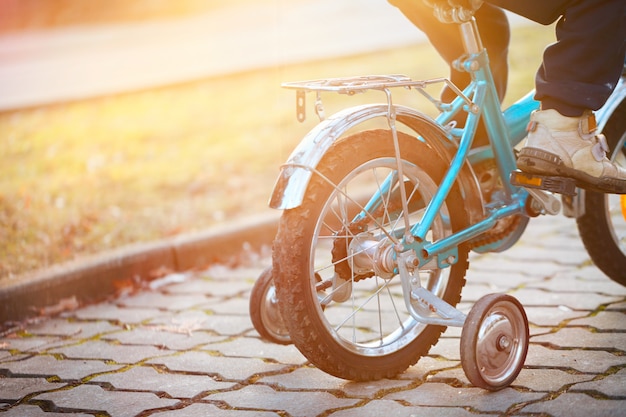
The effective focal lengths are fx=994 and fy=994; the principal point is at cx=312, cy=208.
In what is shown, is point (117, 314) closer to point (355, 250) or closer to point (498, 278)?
point (355, 250)

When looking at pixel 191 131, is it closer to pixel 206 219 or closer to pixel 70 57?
pixel 206 219

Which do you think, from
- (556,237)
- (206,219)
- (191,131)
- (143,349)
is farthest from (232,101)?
(143,349)

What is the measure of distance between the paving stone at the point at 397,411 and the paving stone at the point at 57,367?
3.23ft

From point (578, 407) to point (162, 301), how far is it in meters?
2.11

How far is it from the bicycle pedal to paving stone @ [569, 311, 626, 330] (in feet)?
2.03

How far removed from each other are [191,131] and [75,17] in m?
12.0

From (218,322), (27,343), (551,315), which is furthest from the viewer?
(218,322)

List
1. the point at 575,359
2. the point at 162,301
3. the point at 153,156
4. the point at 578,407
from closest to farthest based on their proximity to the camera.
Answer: the point at 578,407 < the point at 575,359 < the point at 162,301 < the point at 153,156

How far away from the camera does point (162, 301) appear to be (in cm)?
434

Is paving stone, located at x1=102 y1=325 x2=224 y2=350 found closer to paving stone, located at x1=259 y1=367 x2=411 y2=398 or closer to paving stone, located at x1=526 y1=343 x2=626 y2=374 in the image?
paving stone, located at x1=259 y1=367 x2=411 y2=398

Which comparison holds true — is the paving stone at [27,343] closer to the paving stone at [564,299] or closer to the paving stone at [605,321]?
the paving stone at [564,299]

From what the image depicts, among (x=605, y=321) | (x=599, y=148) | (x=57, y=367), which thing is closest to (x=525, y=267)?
(x=605, y=321)

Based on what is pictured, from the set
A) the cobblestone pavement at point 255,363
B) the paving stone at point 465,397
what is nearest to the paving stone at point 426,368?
the cobblestone pavement at point 255,363

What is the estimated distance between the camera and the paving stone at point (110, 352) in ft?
11.7
